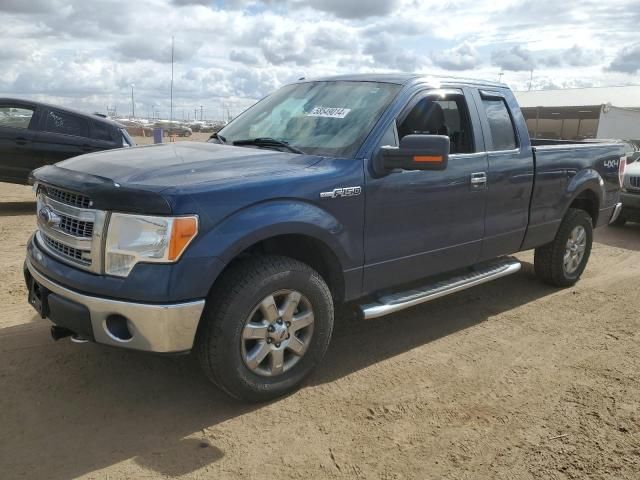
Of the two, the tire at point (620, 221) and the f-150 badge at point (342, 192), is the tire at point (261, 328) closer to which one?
the f-150 badge at point (342, 192)

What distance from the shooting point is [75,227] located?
306cm

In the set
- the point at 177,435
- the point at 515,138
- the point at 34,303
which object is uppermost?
the point at 515,138

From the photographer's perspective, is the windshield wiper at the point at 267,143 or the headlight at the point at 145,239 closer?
the headlight at the point at 145,239

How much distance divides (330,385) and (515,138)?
2.75 meters

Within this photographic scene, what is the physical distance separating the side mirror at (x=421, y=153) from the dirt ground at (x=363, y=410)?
141cm

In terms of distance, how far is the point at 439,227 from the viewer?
4141 millimetres

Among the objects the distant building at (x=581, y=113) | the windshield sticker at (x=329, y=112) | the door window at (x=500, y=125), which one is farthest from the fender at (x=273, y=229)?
the distant building at (x=581, y=113)

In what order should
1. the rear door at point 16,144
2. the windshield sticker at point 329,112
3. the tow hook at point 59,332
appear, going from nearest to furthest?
the tow hook at point 59,332 < the windshield sticker at point 329,112 < the rear door at point 16,144

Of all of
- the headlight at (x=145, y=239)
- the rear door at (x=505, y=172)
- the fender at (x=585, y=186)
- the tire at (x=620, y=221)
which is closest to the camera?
the headlight at (x=145, y=239)

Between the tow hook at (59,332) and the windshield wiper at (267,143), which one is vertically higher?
the windshield wiper at (267,143)

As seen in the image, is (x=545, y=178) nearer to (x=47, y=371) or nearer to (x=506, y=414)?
(x=506, y=414)

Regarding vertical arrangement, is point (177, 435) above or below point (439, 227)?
below

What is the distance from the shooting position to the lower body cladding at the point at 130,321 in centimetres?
281

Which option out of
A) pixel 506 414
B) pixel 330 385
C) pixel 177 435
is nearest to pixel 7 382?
pixel 177 435
